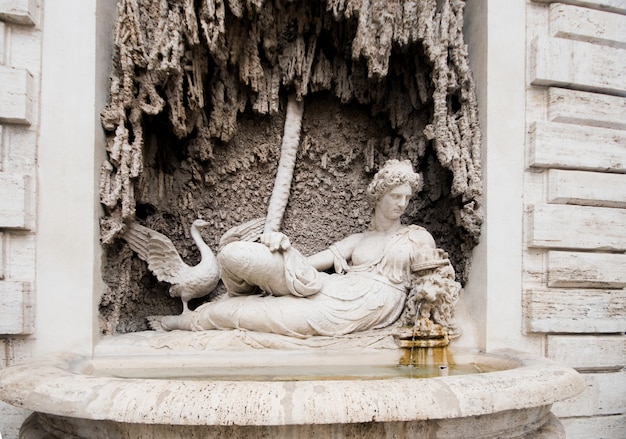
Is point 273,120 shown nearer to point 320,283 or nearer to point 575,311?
point 320,283

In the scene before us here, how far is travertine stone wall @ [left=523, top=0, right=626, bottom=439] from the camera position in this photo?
3.18 metres

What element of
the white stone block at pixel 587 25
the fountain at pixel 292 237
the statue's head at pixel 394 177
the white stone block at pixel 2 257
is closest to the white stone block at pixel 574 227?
the fountain at pixel 292 237

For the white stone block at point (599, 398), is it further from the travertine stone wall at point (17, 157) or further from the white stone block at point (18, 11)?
the white stone block at point (18, 11)

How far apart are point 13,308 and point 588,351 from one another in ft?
11.6

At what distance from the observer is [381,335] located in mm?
3088

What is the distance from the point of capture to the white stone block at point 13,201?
2.72m

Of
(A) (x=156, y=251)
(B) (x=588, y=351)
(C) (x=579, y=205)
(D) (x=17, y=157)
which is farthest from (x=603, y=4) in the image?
(D) (x=17, y=157)

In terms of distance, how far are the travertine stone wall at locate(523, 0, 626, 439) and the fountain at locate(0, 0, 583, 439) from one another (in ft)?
1.42

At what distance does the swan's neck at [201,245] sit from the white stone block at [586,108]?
2.57 m

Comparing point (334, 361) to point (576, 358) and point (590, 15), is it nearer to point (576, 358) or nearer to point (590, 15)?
point (576, 358)

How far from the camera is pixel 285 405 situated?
65.7 inches

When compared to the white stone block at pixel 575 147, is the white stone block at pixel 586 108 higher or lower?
higher

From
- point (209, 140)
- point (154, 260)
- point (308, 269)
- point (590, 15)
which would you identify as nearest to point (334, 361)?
point (308, 269)

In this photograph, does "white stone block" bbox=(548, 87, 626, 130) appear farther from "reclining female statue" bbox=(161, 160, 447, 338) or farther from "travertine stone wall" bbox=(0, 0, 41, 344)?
"travertine stone wall" bbox=(0, 0, 41, 344)
